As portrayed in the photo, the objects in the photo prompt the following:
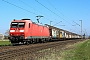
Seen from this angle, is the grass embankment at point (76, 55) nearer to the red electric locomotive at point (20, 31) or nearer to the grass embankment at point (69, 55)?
the grass embankment at point (69, 55)

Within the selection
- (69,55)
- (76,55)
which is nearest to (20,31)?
(69,55)

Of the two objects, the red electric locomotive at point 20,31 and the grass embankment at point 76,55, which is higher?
the red electric locomotive at point 20,31

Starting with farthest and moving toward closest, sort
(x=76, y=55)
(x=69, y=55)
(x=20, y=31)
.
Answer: (x=20, y=31) → (x=69, y=55) → (x=76, y=55)

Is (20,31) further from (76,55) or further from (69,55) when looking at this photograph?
(76,55)

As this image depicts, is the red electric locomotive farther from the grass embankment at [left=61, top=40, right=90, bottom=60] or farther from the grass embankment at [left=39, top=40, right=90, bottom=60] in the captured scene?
the grass embankment at [left=39, top=40, right=90, bottom=60]

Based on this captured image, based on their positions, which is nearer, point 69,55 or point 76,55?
point 76,55

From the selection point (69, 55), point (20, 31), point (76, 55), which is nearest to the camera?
point (76, 55)

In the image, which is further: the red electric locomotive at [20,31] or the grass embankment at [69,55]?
the red electric locomotive at [20,31]

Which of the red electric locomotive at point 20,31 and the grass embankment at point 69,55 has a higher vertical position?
the red electric locomotive at point 20,31

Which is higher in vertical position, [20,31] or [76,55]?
[20,31]

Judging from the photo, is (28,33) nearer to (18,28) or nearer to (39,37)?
(18,28)

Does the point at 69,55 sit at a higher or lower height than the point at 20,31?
lower

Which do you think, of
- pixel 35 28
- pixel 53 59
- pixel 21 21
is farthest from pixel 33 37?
pixel 53 59

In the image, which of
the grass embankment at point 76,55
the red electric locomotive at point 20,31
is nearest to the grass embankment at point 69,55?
the grass embankment at point 76,55
